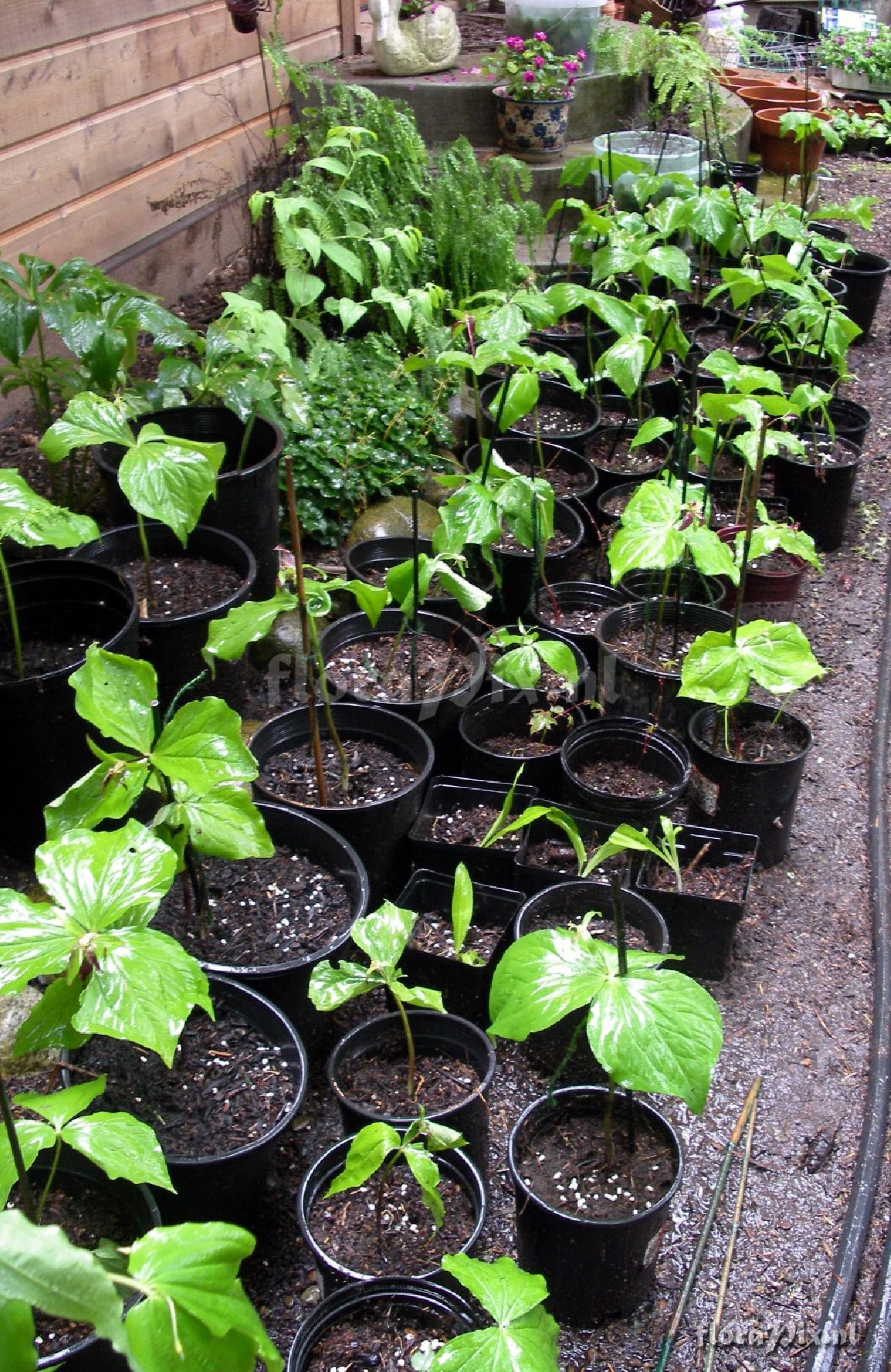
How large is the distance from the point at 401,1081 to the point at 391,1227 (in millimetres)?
237

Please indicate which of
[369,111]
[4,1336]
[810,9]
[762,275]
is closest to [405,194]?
[369,111]

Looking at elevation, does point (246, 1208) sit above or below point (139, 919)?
below

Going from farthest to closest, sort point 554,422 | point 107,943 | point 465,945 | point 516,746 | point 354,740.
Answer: point 554,422
point 516,746
point 354,740
point 465,945
point 107,943

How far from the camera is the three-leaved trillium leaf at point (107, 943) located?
1.13 meters

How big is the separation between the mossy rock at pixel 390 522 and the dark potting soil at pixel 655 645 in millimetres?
682

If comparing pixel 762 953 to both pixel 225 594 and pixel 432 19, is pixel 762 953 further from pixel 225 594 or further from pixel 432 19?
pixel 432 19

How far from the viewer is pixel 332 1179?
1.62 metres

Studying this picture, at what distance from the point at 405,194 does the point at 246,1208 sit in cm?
348

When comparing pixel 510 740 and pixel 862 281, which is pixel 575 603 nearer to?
pixel 510 740

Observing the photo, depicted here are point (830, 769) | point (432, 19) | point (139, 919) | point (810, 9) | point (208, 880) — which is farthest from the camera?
point (810, 9)

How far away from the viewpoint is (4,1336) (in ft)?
2.34

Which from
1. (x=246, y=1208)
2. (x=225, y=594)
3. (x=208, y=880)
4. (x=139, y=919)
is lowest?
(x=246, y=1208)

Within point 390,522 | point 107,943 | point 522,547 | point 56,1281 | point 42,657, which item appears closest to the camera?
point 56,1281

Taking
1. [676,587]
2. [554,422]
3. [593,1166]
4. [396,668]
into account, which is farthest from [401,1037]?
[554,422]
